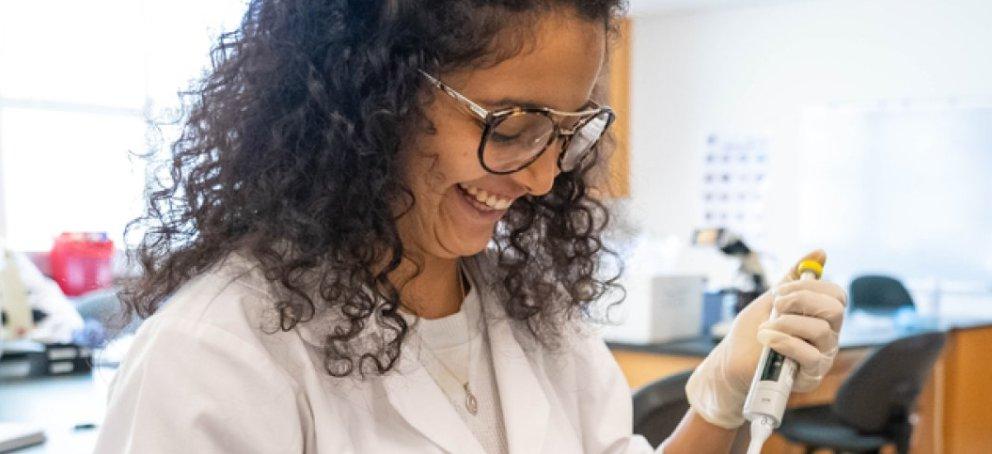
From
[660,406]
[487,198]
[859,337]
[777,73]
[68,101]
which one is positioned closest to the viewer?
[487,198]

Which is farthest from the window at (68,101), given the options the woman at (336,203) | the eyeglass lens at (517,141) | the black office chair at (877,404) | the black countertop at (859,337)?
the eyeglass lens at (517,141)

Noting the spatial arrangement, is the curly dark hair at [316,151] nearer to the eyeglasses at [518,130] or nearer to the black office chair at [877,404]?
the eyeglasses at [518,130]

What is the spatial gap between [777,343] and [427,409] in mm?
426

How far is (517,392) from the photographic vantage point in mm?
1157

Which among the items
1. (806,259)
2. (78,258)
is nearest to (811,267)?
(806,259)

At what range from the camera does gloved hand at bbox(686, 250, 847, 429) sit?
3.85ft

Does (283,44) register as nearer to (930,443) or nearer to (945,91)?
(930,443)

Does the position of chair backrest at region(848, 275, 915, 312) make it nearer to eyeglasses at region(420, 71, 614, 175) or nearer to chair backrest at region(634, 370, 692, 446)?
chair backrest at region(634, 370, 692, 446)

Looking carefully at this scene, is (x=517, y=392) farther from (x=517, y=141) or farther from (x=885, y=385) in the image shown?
(x=885, y=385)

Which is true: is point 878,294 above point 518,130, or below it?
below

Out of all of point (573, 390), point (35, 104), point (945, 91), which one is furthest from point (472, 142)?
point (945, 91)

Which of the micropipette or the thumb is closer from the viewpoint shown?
the micropipette

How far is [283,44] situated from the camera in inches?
37.8

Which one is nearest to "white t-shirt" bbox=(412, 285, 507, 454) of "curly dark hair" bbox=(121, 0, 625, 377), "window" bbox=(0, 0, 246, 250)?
"curly dark hair" bbox=(121, 0, 625, 377)
